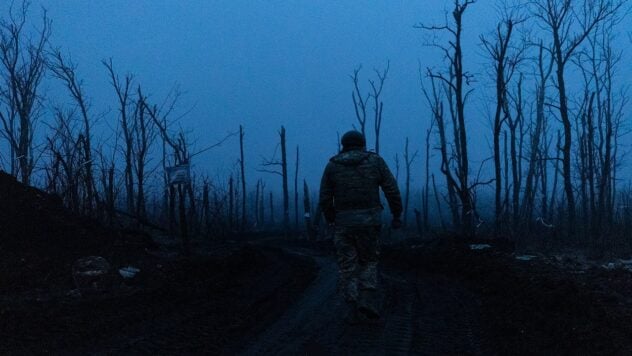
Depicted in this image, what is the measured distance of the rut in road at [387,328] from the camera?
5.56 metres

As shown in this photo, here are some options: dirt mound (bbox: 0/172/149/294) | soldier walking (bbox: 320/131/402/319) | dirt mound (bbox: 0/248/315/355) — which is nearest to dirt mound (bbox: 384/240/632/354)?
soldier walking (bbox: 320/131/402/319)

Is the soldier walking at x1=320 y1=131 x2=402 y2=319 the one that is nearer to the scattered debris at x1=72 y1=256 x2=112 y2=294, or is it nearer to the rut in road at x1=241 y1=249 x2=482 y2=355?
the rut in road at x1=241 y1=249 x2=482 y2=355

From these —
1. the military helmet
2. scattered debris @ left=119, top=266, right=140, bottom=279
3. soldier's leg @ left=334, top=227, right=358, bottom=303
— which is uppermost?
the military helmet

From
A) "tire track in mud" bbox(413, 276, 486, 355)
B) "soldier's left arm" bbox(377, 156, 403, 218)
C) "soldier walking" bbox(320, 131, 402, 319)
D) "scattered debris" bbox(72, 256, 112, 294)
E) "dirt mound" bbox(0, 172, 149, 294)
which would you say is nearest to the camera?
"tire track in mud" bbox(413, 276, 486, 355)

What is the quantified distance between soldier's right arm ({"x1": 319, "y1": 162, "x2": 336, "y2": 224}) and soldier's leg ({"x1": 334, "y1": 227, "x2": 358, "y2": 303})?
0.74 ft

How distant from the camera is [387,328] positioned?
6441 mm

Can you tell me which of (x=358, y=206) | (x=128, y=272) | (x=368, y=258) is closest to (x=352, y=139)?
(x=358, y=206)

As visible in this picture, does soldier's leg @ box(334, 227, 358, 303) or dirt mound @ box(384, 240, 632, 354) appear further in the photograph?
soldier's leg @ box(334, 227, 358, 303)

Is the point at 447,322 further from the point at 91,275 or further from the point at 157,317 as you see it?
the point at 91,275

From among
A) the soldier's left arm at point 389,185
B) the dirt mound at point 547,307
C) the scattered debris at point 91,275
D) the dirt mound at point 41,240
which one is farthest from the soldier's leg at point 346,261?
the dirt mound at point 41,240

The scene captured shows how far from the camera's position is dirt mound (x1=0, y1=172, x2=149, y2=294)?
9.05 meters

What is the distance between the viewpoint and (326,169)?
740 cm

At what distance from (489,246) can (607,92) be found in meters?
18.9

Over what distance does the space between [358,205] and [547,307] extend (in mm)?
2621
